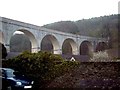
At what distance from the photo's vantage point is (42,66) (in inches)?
442

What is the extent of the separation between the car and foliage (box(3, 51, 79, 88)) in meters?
0.72

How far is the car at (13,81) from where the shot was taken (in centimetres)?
985

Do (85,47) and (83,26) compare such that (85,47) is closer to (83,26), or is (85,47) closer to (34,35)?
(83,26)

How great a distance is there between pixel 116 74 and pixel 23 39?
44367mm

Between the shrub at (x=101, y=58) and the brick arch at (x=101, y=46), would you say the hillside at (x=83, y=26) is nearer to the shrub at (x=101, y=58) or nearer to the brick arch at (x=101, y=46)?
the brick arch at (x=101, y=46)

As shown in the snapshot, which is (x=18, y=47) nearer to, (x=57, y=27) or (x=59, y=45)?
(x=59, y=45)

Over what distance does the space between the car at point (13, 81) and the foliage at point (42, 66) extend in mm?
719

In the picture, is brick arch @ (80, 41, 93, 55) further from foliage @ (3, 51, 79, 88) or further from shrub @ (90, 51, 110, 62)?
foliage @ (3, 51, 79, 88)

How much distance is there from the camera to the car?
9.85m

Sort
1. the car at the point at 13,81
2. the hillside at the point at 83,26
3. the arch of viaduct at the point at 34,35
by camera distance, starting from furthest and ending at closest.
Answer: the hillside at the point at 83,26, the arch of viaduct at the point at 34,35, the car at the point at 13,81

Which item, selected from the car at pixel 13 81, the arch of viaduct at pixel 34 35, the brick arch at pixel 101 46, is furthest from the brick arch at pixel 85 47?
the car at pixel 13 81

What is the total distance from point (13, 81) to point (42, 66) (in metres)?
1.75

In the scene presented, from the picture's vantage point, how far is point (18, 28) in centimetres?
3173

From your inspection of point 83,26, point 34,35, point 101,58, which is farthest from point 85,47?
point 101,58
